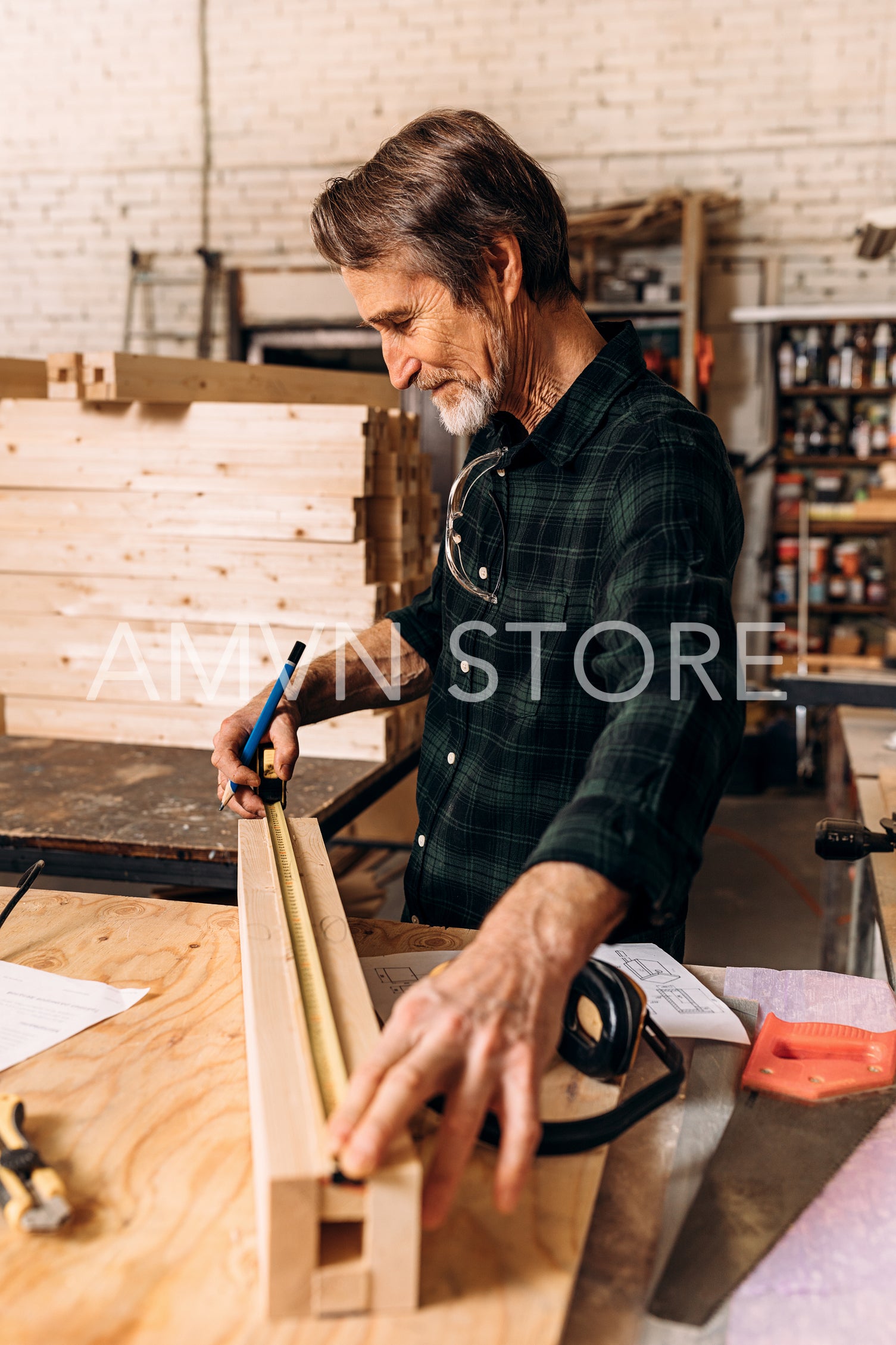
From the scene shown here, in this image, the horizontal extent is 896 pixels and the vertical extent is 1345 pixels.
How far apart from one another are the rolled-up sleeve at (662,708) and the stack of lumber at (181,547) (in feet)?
4.95

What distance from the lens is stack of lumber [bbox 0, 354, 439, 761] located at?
2670 mm

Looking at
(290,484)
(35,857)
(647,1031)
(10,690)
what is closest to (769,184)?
(290,484)

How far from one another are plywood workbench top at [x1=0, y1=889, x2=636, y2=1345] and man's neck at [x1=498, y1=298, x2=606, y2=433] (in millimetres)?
880

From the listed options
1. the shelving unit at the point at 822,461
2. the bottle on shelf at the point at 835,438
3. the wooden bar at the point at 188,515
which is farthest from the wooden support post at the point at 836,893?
the bottle on shelf at the point at 835,438

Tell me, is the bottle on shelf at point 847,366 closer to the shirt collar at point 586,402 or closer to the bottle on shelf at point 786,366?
the bottle on shelf at point 786,366

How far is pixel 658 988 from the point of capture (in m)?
1.22

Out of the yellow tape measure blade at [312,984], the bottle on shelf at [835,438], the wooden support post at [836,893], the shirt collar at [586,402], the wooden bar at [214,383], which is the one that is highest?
the bottle on shelf at [835,438]

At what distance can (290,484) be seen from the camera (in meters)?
2.67

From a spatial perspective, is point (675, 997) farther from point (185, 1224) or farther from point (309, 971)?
point (185, 1224)

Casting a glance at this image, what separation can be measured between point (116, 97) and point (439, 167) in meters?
6.63

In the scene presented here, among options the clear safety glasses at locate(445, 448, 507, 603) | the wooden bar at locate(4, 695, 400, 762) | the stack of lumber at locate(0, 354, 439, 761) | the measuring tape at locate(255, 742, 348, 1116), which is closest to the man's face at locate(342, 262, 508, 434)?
the clear safety glasses at locate(445, 448, 507, 603)

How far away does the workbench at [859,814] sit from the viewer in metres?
2.10

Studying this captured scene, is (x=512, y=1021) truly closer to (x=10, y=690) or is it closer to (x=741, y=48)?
(x=10, y=690)

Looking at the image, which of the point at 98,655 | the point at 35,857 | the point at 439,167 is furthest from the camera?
the point at 98,655
